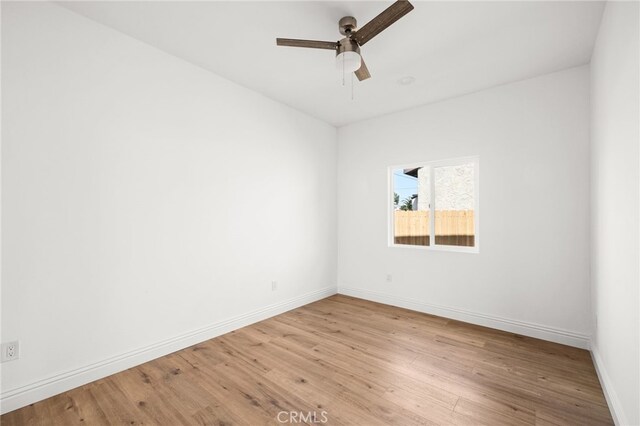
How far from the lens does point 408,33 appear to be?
232 centimetres

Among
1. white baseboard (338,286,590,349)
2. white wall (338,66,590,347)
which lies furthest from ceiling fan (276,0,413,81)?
white baseboard (338,286,590,349)

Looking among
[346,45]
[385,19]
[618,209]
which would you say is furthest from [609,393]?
[346,45]

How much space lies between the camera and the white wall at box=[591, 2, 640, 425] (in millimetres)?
1426

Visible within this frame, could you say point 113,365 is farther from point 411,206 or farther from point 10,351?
point 411,206

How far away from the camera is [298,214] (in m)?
4.04

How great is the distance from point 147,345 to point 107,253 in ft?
2.93

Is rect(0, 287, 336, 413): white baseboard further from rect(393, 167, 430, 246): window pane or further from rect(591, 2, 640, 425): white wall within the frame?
rect(591, 2, 640, 425): white wall

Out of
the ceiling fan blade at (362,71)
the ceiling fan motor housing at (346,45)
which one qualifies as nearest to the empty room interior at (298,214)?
the ceiling fan motor housing at (346,45)

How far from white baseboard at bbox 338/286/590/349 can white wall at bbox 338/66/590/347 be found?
1 cm

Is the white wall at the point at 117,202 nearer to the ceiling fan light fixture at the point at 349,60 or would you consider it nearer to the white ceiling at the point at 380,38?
the white ceiling at the point at 380,38

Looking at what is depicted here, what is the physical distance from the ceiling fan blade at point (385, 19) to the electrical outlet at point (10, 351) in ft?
10.2

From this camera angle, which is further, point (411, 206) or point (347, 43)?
point (411, 206)

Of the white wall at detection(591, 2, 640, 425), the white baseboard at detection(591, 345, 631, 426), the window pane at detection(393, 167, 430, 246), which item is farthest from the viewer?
the window pane at detection(393, 167, 430, 246)

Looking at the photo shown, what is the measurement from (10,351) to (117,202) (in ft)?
3.78
